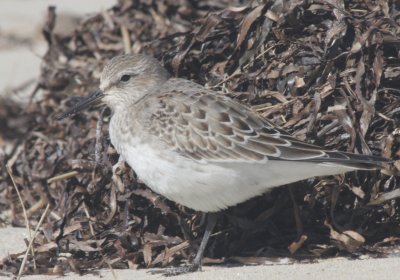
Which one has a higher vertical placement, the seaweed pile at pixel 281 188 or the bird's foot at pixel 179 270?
the seaweed pile at pixel 281 188

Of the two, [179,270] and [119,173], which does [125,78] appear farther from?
[179,270]

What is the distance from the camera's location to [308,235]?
16.7 feet

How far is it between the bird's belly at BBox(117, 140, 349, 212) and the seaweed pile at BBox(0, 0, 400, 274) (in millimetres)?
376

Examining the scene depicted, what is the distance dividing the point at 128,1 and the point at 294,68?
230cm

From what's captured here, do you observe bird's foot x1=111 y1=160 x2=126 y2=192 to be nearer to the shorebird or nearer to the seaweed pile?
the seaweed pile

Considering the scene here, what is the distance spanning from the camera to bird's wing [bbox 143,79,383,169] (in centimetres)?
471

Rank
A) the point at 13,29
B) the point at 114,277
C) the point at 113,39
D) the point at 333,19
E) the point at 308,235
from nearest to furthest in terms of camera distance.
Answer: the point at 114,277 → the point at 308,235 → the point at 333,19 → the point at 113,39 → the point at 13,29

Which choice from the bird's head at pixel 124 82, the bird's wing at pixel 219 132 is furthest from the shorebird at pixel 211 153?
the bird's head at pixel 124 82

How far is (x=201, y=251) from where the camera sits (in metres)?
4.99

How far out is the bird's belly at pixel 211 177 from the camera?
4.71 meters

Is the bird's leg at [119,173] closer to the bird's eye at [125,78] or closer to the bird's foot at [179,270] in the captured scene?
the bird's eye at [125,78]

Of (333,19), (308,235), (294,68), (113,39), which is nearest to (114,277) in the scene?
(308,235)

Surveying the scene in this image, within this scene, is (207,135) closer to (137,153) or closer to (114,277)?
(137,153)

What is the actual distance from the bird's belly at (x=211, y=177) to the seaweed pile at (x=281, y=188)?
0.38 metres
